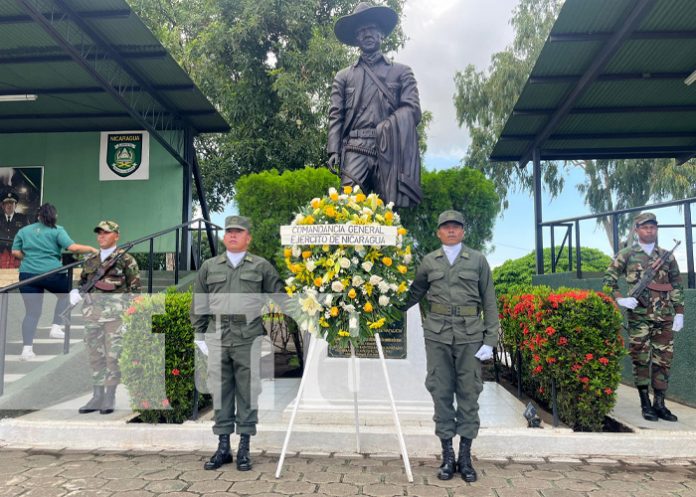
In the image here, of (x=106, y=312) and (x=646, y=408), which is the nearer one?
(x=646, y=408)

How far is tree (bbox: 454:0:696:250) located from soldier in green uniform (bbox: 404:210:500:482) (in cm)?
1890

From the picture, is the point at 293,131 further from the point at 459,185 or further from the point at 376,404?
the point at 376,404

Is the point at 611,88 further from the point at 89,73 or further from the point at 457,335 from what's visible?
the point at 89,73

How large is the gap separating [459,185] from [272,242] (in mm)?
2939

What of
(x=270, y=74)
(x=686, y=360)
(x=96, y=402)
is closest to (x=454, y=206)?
(x=686, y=360)

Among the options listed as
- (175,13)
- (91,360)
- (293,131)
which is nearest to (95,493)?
(91,360)

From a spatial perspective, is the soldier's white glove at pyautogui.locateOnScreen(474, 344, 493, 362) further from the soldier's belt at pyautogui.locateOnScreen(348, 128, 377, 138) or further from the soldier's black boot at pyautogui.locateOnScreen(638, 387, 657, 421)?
the soldier's belt at pyautogui.locateOnScreen(348, 128, 377, 138)

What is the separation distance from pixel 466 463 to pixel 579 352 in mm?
1544

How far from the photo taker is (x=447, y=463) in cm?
367

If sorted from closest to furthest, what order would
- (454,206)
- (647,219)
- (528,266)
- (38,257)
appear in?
(647,219) < (38,257) < (454,206) < (528,266)

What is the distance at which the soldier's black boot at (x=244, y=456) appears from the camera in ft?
12.5

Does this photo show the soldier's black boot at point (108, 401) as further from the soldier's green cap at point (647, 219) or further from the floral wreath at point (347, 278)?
the soldier's green cap at point (647, 219)

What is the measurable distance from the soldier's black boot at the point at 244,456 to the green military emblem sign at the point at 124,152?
10250mm

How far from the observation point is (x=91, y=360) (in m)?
5.20
